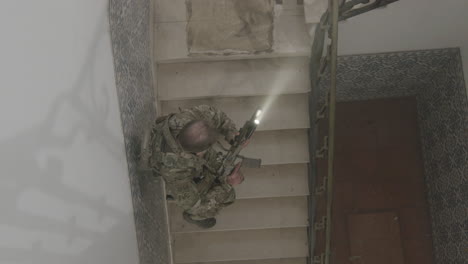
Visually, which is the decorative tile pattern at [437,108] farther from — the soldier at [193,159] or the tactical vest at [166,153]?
the tactical vest at [166,153]

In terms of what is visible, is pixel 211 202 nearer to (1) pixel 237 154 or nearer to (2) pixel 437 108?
(1) pixel 237 154

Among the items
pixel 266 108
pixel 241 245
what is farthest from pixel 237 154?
pixel 241 245

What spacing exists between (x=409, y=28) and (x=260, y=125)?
1492 mm

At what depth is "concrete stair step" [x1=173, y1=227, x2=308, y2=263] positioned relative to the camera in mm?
4172

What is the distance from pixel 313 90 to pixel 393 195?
2238 mm

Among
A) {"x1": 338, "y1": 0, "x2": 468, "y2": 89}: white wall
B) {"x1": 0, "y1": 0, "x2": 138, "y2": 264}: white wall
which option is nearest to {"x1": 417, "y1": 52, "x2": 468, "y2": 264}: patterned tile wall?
{"x1": 338, "y1": 0, "x2": 468, "y2": 89}: white wall

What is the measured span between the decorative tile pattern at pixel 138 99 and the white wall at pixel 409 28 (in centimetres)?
165

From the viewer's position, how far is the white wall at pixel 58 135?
4.17 ft

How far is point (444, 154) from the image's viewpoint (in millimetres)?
4527

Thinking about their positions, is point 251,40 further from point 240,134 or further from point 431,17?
point 431,17

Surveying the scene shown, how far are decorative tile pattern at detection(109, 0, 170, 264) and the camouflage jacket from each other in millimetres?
178

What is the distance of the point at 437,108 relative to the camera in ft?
15.0

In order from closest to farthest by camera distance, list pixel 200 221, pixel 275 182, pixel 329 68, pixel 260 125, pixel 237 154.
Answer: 1. pixel 329 68
2. pixel 237 154
3. pixel 200 221
4. pixel 260 125
5. pixel 275 182

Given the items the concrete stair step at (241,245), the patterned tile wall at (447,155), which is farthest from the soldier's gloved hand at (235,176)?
the patterned tile wall at (447,155)
